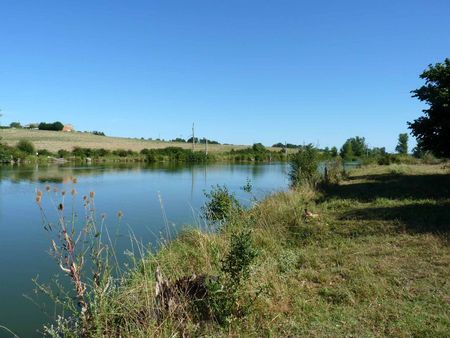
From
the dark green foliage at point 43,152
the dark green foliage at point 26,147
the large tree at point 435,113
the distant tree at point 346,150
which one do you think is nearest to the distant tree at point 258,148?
the distant tree at point 346,150

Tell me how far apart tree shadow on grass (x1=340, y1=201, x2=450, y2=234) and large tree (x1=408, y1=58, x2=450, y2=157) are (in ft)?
19.4

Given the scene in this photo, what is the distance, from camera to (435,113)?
16891 millimetres

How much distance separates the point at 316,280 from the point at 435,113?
13.6 metres

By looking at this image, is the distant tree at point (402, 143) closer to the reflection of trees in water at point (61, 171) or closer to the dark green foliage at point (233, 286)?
the reflection of trees in water at point (61, 171)

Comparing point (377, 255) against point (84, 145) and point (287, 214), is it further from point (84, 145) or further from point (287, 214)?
point (84, 145)

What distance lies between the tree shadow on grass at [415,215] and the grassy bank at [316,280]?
28 mm

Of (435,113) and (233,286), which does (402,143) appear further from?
(233,286)

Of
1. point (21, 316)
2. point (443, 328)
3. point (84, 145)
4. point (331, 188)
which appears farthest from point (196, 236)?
point (84, 145)

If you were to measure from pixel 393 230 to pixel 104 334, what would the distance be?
6646 mm

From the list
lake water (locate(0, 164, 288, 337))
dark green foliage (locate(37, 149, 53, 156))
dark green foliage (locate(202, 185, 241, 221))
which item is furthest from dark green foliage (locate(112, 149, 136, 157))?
dark green foliage (locate(202, 185, 241, 221))

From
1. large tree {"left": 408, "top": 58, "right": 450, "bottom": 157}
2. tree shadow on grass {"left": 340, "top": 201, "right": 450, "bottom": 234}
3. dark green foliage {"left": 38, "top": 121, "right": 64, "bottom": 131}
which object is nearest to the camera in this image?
tree shadow on grass {"left": 340, "top": 201, "right": 450, "bottom": 234}

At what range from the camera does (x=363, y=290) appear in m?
5.55

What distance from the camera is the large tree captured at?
635 inches

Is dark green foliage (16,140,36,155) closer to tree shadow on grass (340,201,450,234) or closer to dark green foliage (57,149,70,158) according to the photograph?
dark green foliage (57,149,70,158)
